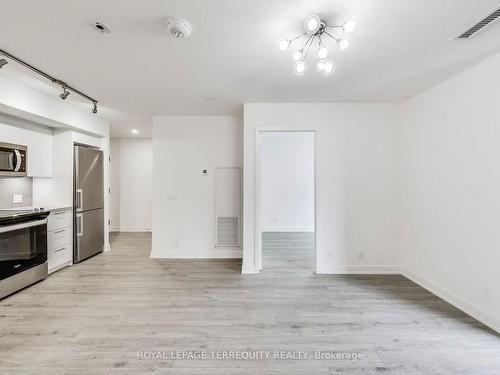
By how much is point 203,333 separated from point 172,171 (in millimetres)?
2889

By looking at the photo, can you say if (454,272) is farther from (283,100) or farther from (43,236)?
(43,236)

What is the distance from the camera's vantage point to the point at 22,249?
299 cm

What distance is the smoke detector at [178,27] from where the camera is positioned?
1.75m

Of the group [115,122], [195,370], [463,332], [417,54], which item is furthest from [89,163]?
[463,332]

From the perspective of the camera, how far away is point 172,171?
432 cm

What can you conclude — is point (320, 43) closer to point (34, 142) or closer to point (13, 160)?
point (13, 160)

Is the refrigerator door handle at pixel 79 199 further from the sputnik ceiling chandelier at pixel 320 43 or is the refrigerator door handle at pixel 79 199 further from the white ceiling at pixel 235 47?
the sputnik ceiling chandelier at pixel 320 43

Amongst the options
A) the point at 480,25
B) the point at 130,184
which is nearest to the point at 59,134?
the point at 130,184

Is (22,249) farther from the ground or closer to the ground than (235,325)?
farther from the ground

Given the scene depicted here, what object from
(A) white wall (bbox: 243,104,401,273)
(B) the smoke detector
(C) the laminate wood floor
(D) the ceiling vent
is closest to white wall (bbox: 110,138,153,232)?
(C) the laminate wood floor

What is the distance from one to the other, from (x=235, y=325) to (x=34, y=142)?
4.00 m

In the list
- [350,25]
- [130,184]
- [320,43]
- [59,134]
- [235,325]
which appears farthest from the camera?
[130,184]

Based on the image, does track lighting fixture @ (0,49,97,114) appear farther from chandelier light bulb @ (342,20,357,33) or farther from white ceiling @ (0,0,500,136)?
chandelier light bulb @ (342,20,357,33)

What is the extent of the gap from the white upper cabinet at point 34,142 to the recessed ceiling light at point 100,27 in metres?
2.45
